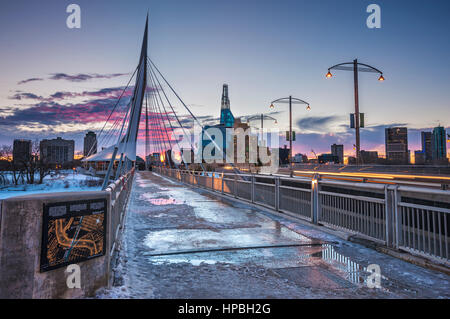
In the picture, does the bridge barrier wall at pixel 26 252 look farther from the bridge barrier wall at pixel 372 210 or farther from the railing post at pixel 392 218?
the railing post at pixel 392 218

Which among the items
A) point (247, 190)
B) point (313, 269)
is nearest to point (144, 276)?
point (313, 269)

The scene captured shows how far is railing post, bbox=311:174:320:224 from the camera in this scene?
27.2 feet

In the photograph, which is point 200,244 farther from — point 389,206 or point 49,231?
point 389,206

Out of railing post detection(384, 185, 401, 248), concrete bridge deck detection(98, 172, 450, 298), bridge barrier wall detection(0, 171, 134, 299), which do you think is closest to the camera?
bridge barrier wall detection(0, 171, 134, 299)

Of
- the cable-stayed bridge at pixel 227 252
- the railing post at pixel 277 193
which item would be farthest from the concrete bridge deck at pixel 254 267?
the railing post at pixel 277 193

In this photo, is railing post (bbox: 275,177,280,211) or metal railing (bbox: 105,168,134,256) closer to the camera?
metal railing (bbox: 105,168,134,256)

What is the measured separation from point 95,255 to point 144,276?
2.89 ft

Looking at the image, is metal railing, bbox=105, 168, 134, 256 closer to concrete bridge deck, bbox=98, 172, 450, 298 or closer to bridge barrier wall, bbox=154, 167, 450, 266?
concrete bridge deck, bbox=98, 172, 450, 298

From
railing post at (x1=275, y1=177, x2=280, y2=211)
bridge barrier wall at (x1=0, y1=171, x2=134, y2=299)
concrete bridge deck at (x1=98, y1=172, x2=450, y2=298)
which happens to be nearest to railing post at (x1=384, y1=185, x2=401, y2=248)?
concrete bridge deck at (x1=98, y1=172, x2=450, y2=298)

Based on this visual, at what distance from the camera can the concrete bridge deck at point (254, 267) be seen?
386cm

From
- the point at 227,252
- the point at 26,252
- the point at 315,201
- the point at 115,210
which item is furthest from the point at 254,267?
the point at 315,201

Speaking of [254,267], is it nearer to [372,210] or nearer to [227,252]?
[227,252]

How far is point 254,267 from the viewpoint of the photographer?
4.82 meters

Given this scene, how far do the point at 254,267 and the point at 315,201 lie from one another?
413cm
